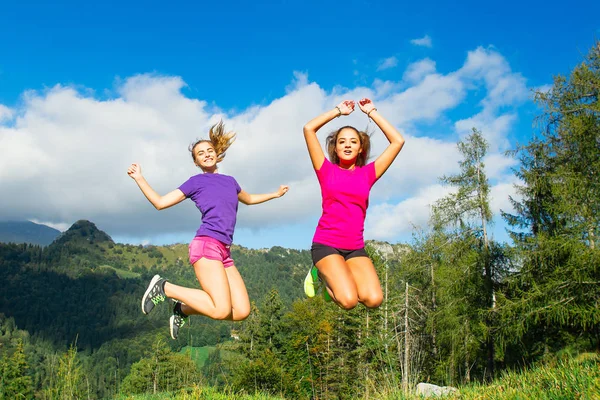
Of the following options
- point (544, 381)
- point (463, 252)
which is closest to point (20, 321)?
point (463, 252)

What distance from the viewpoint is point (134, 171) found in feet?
15.8

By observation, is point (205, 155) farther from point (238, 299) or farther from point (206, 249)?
point (238, 299)

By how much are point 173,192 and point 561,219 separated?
14942 mm

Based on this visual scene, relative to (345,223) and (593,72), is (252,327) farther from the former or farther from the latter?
(345,223)

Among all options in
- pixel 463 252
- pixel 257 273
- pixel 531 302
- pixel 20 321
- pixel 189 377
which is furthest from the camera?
pixel 257 273

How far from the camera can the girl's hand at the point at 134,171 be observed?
189 inches

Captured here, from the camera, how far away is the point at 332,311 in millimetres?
29891

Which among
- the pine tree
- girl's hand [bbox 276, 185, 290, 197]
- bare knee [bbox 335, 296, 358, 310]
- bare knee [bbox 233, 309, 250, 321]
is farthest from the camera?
the pine tree

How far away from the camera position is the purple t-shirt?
4879 millimetres

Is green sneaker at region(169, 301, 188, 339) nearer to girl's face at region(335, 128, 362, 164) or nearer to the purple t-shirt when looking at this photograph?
the purple t-shirt

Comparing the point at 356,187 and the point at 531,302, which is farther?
the point at 531,302

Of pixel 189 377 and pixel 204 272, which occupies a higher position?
pixel 204 272

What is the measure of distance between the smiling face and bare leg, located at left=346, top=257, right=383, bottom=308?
6.63 ft

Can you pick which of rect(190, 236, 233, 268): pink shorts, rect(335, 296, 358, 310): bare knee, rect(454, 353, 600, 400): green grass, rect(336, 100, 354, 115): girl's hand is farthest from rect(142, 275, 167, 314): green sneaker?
rect(454, 353, 600, 400): green grass
